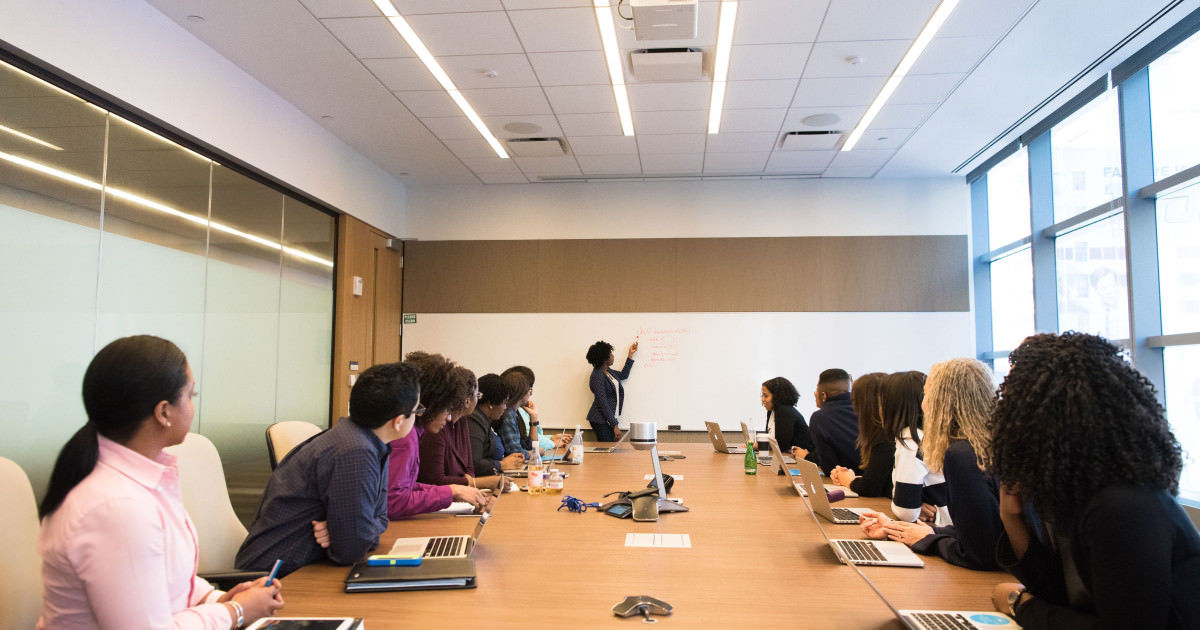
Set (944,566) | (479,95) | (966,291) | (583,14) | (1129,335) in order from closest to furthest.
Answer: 1. (944,566)
2. (583,14)
3. (1129,335)
4. (479,95)
5. (966,291)

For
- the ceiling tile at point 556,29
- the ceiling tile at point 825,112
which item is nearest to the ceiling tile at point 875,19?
the ceiling tile at point 825,112

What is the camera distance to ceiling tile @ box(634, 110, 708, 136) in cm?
603

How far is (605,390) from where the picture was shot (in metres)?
7.75

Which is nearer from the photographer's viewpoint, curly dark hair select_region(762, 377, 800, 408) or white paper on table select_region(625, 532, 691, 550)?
white paper on table select_region(625, 532, 691, 550)

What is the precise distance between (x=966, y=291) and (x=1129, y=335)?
2796 millimetres

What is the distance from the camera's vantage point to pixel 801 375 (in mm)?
7891

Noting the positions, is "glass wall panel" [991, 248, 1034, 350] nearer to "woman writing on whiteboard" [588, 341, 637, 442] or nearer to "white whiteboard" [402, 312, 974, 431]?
"white whiteboard" [402, 312, 974, 431]

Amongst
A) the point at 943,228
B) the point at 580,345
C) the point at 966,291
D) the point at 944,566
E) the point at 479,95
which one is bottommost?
the point at 944,566

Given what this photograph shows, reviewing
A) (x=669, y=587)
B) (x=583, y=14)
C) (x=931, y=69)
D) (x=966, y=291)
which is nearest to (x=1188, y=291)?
(x=931, y=69)

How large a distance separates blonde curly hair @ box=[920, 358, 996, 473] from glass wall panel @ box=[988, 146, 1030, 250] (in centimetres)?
481

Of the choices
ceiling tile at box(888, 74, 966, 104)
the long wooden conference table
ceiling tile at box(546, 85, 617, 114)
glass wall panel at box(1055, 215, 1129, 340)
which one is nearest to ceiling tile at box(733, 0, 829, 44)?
ceiling tile at box(888, 74, 966, 104)

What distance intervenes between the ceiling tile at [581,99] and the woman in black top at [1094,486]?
168 inches

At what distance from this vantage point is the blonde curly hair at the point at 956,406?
2438mm

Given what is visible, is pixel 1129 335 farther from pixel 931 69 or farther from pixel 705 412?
pixel 705 412
